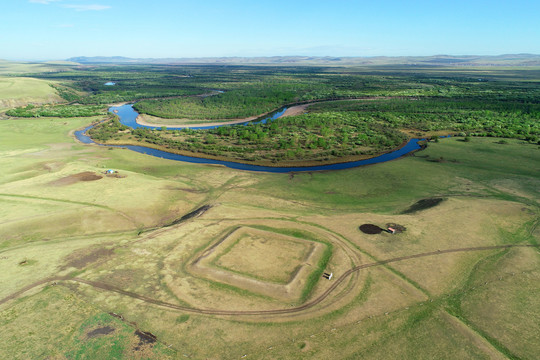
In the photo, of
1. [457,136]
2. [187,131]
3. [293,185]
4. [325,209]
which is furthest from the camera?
[187,131]

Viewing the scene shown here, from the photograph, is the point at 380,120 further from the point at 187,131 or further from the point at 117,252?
the point at 117,252

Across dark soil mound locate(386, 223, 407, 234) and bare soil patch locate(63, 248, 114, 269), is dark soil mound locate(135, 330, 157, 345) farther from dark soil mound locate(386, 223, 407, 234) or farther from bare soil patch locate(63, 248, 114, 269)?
dark soil mound locate(386, 223, 407, 234)

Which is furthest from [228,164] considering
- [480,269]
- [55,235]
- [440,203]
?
[480,269]

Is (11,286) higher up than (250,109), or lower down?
lower down

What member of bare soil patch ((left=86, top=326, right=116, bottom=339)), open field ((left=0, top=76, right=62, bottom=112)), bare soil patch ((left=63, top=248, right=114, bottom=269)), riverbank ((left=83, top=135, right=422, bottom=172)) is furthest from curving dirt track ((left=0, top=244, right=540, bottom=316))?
open field ((left=0, top=76, right=62, bottom=112))

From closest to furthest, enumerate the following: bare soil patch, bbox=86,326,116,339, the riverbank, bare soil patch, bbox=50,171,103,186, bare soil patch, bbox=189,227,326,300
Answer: bare soil patch, bbox=86,326,116,339 → bare soil patch, bbox=189,227,326,300 → bare soil patch, bbox=50,171,103,186 → the riverbank

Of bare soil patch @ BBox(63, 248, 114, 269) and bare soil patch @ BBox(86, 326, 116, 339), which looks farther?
bare soil patch @ BBox(63, 248, 114, 269)
